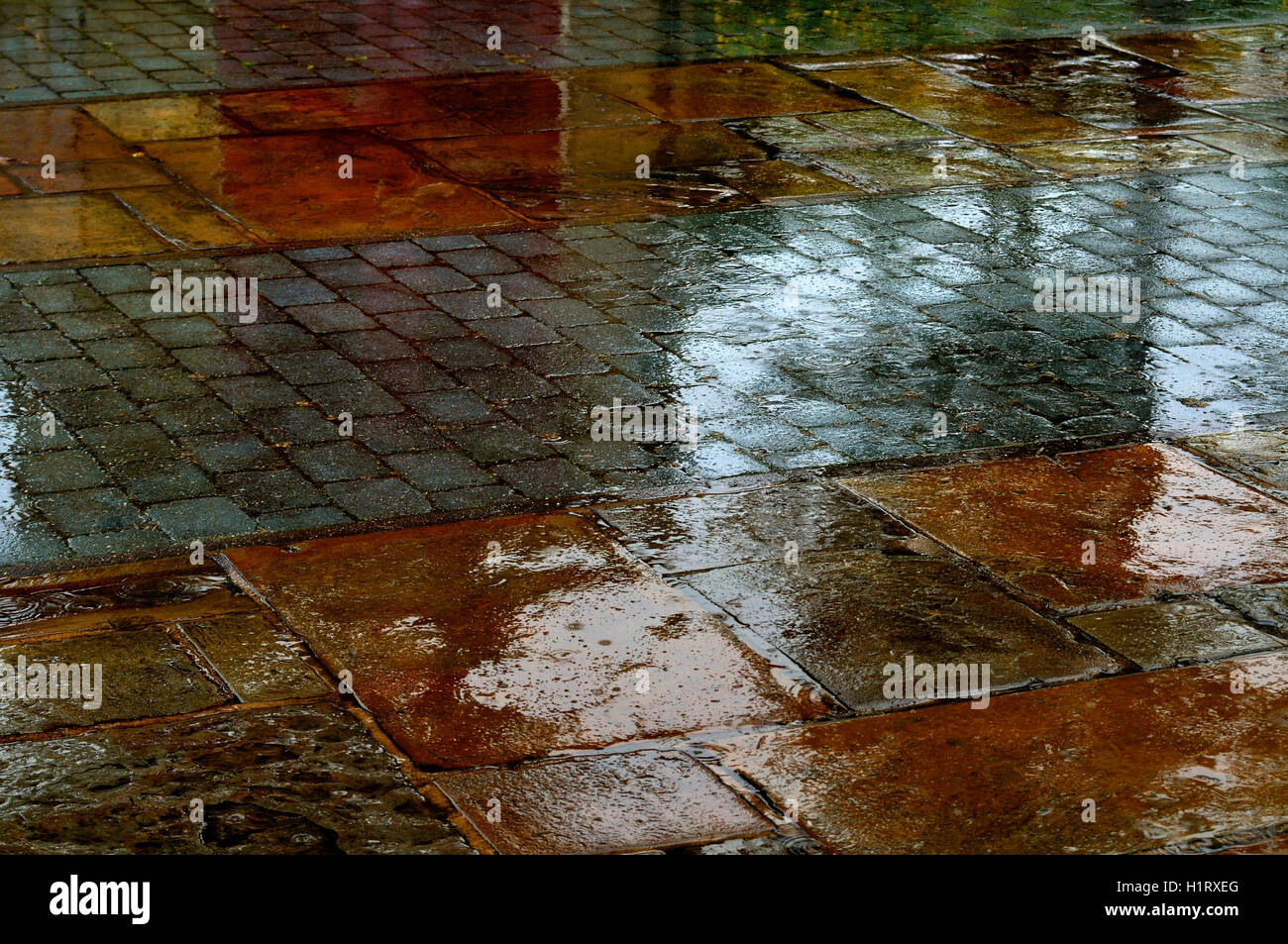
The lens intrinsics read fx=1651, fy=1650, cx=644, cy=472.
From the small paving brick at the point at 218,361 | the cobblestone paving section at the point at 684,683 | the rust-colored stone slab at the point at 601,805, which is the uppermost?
the small paving brick at the point at 218,361

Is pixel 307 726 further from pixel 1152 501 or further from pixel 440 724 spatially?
pixel 1152 501

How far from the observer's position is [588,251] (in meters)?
9.02

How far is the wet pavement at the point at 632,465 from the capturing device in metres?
4.75

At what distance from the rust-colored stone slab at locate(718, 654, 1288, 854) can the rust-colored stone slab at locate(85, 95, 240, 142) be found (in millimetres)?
7192

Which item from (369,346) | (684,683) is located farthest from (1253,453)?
(369,346)

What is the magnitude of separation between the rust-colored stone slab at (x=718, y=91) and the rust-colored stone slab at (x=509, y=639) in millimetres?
6117

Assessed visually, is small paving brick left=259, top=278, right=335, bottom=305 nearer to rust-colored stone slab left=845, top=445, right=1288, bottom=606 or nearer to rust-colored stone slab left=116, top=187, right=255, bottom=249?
rust-colored stone slab left=116, top=187, right=255, bottom=249

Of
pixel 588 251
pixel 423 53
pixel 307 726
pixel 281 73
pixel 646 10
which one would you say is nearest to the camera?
pixel 307 726

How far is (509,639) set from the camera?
17.9ft

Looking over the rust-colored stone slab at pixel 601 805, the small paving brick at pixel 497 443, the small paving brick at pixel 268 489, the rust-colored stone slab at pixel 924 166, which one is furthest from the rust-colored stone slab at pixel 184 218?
the rust-colored stone slab at pixel 601 805

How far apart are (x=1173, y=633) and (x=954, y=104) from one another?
726cm

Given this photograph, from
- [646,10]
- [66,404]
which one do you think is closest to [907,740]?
[66,404]

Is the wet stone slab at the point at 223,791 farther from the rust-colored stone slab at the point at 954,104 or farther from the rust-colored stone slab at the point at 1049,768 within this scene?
the rust-colored stone slab at the point at 954,104

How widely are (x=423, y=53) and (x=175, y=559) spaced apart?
7.89 meters
